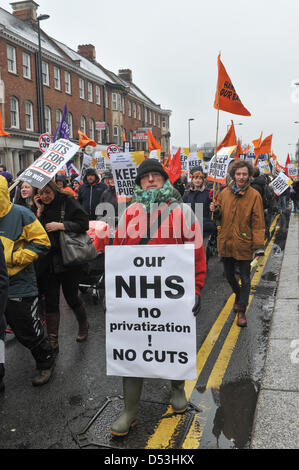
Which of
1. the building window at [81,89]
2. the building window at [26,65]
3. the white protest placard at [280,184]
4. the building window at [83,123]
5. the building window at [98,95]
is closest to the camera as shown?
the white protest placard at [280,184]

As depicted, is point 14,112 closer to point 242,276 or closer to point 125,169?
point 125,169

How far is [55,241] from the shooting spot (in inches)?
172

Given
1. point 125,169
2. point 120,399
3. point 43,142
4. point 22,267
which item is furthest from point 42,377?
point 43,142

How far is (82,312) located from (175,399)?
1816 millimetres

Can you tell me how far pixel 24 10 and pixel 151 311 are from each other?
117 ft

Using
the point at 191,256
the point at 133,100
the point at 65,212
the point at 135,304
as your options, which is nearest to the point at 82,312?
the point at 65,212

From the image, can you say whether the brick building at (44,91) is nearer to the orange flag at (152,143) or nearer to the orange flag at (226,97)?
the orange flag at (152,143)

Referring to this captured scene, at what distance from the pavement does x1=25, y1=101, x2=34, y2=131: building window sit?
26.4 metres

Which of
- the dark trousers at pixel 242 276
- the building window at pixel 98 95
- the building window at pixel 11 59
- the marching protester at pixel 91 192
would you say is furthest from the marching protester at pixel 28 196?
the building window at pixel 98 95

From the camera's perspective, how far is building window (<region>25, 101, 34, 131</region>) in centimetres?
2884

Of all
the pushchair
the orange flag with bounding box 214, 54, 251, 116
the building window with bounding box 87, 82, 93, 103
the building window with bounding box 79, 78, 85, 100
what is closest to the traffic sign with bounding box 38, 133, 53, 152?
the pushchair

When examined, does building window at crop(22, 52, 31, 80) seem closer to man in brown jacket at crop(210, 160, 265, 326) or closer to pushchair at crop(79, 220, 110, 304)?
pushchair at crop(79, 220, 110, 304)

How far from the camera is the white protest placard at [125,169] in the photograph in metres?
7.46

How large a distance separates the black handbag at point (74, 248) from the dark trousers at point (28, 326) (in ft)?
1.99
